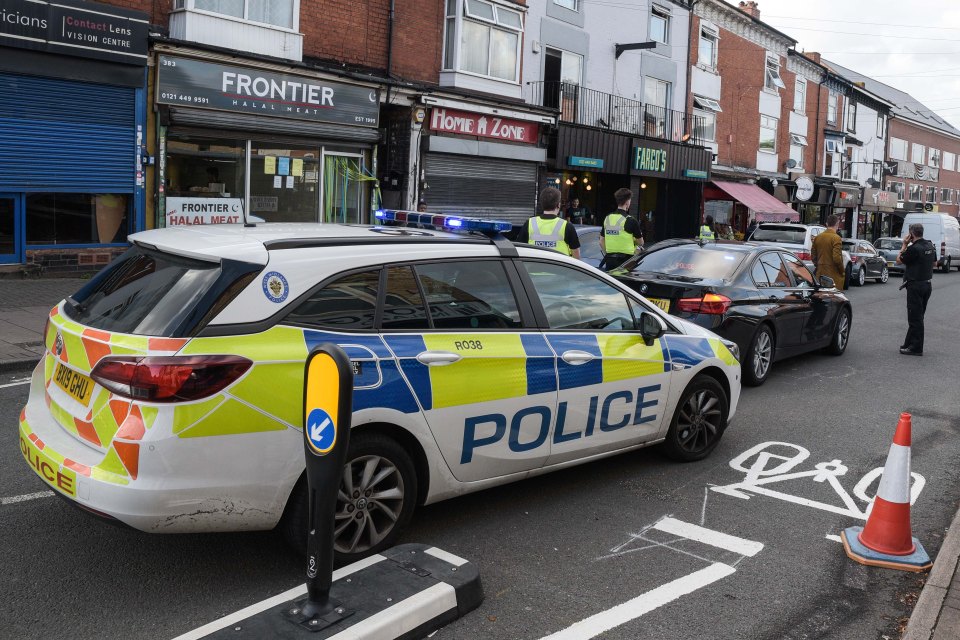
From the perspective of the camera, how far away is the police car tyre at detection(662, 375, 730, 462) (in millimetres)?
6117

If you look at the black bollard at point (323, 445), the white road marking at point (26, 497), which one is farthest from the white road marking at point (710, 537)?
the white road marking at point (26, 497)

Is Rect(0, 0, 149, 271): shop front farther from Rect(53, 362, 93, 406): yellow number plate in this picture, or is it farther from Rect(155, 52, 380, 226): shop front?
Rect(53, 362, 93, 406): yellow number plate

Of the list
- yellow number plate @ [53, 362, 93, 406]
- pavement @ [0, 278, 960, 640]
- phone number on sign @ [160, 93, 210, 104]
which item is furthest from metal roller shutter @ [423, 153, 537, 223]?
yellow number plate @ [53, 362, 93, 406]

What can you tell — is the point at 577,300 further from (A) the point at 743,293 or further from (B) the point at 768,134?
(B) the point at 768,134

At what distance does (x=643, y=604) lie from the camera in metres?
4.11

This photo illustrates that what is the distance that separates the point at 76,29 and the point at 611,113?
15770 mm

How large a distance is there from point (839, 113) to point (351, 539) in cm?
4572

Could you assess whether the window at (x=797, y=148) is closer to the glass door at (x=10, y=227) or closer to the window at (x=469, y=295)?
the glass door at (x=10, y=227)

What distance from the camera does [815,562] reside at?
4738 mm

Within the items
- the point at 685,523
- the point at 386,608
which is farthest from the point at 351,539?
the point at 685,523

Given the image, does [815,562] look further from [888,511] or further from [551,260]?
[551,260]

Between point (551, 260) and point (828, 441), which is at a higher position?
point (551, 260)

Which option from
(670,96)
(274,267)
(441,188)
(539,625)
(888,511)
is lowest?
(539,625)

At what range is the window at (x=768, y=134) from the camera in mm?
35531
